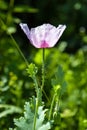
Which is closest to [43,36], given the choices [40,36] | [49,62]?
[40,36]

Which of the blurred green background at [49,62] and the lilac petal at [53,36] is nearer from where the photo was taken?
the lilac petal at [53,36]

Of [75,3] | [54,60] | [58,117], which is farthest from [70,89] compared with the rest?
[75,3]

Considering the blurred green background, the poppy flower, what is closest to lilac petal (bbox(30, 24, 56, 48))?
the poppy flower

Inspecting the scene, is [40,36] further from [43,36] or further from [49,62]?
[49,62]

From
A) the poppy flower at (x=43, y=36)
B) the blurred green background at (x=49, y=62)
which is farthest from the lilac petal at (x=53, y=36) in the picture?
the blurred green background at (x=49, y=62)

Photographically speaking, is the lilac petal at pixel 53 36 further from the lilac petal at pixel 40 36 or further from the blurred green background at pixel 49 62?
the blurred green background at pixel 49 62
